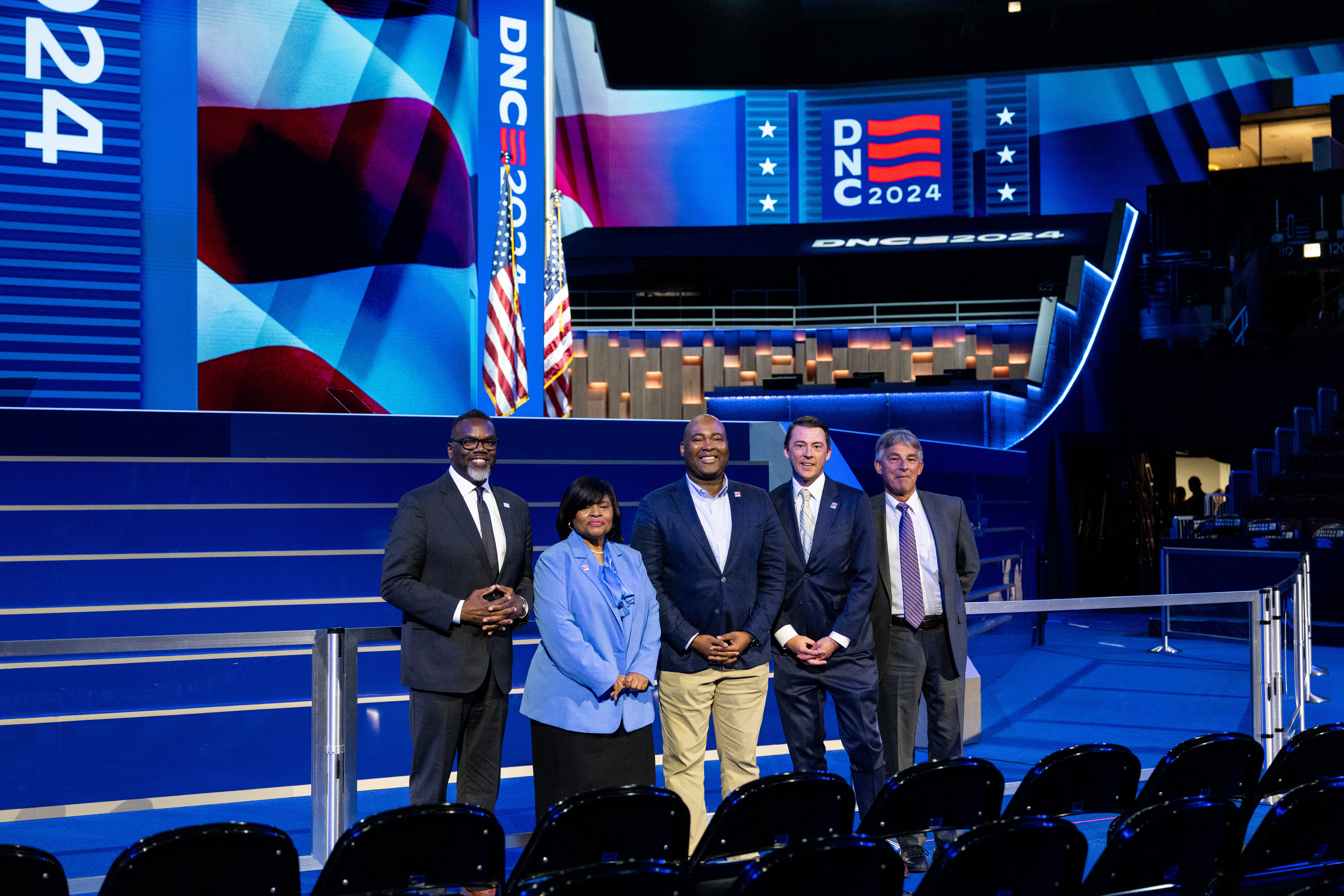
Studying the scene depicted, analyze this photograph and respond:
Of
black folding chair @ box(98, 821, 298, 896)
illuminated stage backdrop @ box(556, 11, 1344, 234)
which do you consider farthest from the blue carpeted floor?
illuminated stage backdrop @ box(556, 11, 1344, 234)

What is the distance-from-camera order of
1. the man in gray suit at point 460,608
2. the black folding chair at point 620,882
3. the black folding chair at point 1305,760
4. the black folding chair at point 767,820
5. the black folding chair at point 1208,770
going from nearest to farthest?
1. the black folding chair at point 620,882
2. the black folding chair at point 767,820
3. the black folding chair at point 1208,770
4. the black folding chair at point 1305,760
5. the man in gray suit at point 460,608

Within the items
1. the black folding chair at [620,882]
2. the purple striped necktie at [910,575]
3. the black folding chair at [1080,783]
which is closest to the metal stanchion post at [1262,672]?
the purple striped necktie at [910,575]

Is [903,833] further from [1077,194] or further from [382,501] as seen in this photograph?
[1077,194]

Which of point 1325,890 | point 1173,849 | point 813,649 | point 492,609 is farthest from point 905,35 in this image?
point 1325,890

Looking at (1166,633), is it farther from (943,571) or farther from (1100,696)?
(943,571)

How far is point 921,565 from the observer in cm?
453

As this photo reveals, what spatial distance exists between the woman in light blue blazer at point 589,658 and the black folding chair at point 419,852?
108 centimetres

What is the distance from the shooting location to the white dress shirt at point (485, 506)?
4266 mm

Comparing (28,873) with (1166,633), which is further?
(1166,633)

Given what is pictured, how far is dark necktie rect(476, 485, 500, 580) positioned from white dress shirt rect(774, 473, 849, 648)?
1.06 meters

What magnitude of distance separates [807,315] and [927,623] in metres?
20.2

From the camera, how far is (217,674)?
4.79 m

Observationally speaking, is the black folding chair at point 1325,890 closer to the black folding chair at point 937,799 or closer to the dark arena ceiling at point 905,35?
the black folding chair at point 937,799

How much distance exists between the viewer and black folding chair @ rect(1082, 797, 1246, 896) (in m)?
2.57
